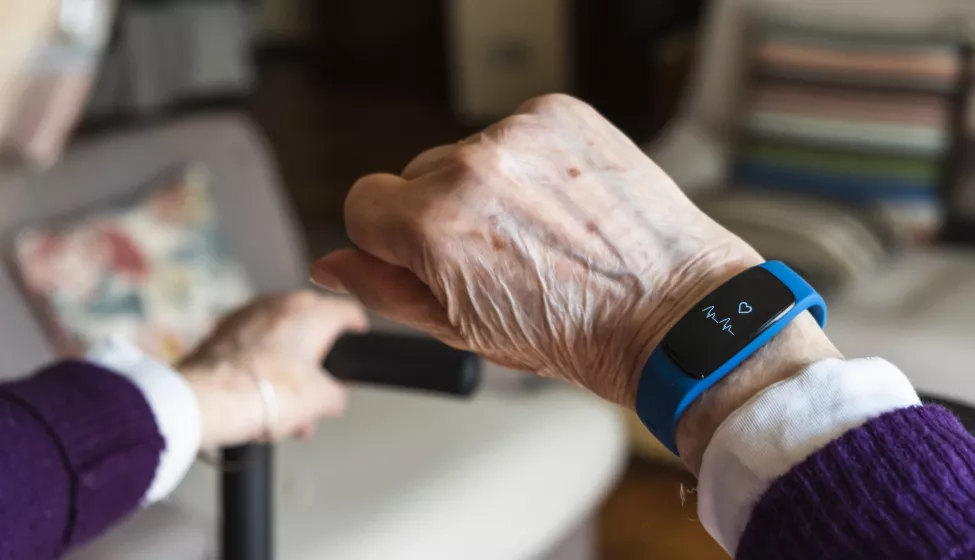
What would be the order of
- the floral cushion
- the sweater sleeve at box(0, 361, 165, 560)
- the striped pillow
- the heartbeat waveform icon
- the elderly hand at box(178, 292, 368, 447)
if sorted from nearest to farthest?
1. the heartbeat waveform icon
2. the sweater sleeve at box(0, 361, 165, 560)
3. the elderly hand at box(178, 292, 368, 447)
4. the floral cushion
5. the striped pillow

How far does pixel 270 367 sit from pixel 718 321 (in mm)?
415

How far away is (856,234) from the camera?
6.23 feet

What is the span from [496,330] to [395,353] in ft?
0.57

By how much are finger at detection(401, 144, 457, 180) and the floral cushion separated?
1.01 m

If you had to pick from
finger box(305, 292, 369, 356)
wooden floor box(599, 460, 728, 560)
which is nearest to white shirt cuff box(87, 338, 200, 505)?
finger box(305, 292, 369, 356)

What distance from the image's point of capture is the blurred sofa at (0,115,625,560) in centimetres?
134

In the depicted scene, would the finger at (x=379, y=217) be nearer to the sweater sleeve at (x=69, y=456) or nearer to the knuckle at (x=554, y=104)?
the knuckle at (x=554, y=104)

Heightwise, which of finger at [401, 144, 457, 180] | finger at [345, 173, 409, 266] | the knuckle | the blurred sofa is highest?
the knuckle

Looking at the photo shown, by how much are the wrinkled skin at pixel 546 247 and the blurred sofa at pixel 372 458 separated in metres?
0.78

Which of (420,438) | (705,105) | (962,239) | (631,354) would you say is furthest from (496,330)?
(705,105)

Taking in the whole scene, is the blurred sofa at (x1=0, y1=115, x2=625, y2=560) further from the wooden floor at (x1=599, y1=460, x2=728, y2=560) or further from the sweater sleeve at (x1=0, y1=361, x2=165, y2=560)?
the sweater sleeve at (x1=0, y1=361, x2=165, y2=560)

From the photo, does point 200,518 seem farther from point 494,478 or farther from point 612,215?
point 612,215

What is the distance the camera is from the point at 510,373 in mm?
1745

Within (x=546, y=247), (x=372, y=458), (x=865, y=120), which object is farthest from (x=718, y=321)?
(x=865, y=120)
